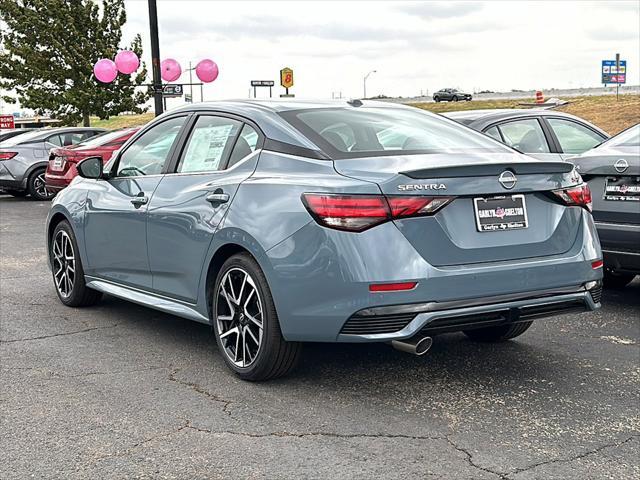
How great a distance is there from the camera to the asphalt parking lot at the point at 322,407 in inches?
149

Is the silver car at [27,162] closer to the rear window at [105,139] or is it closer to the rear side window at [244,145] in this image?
the rear window at [105,139]

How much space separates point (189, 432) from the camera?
13.7 feet

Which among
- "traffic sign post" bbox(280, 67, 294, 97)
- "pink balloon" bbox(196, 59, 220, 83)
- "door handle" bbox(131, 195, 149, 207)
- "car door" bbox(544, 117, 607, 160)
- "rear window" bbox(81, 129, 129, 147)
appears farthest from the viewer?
"traffic sign post" bbox(280, 67, 294, 97)

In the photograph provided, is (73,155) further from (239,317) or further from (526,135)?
(239,317)

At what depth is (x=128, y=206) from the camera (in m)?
6.05

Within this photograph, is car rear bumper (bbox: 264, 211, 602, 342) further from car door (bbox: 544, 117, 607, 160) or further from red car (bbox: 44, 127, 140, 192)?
red car (bbox: 44, 127, 140, 192)

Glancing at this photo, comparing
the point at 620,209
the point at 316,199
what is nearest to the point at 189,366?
the point at 316,199

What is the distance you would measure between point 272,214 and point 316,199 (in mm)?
323

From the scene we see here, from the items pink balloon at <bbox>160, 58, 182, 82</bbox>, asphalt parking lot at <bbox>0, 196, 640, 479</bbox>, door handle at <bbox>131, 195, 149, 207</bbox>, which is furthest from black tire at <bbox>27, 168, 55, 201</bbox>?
door handle at <bbox>131, 195, 149, 207</bbox>

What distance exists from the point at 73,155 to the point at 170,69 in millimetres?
9219

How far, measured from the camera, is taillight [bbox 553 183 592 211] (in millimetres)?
4789

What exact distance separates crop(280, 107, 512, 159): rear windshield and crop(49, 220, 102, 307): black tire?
256cm

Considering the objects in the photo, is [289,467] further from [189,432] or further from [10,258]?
[10,258]

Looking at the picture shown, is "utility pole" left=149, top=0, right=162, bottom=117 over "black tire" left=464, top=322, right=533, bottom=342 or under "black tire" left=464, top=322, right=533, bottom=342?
over
